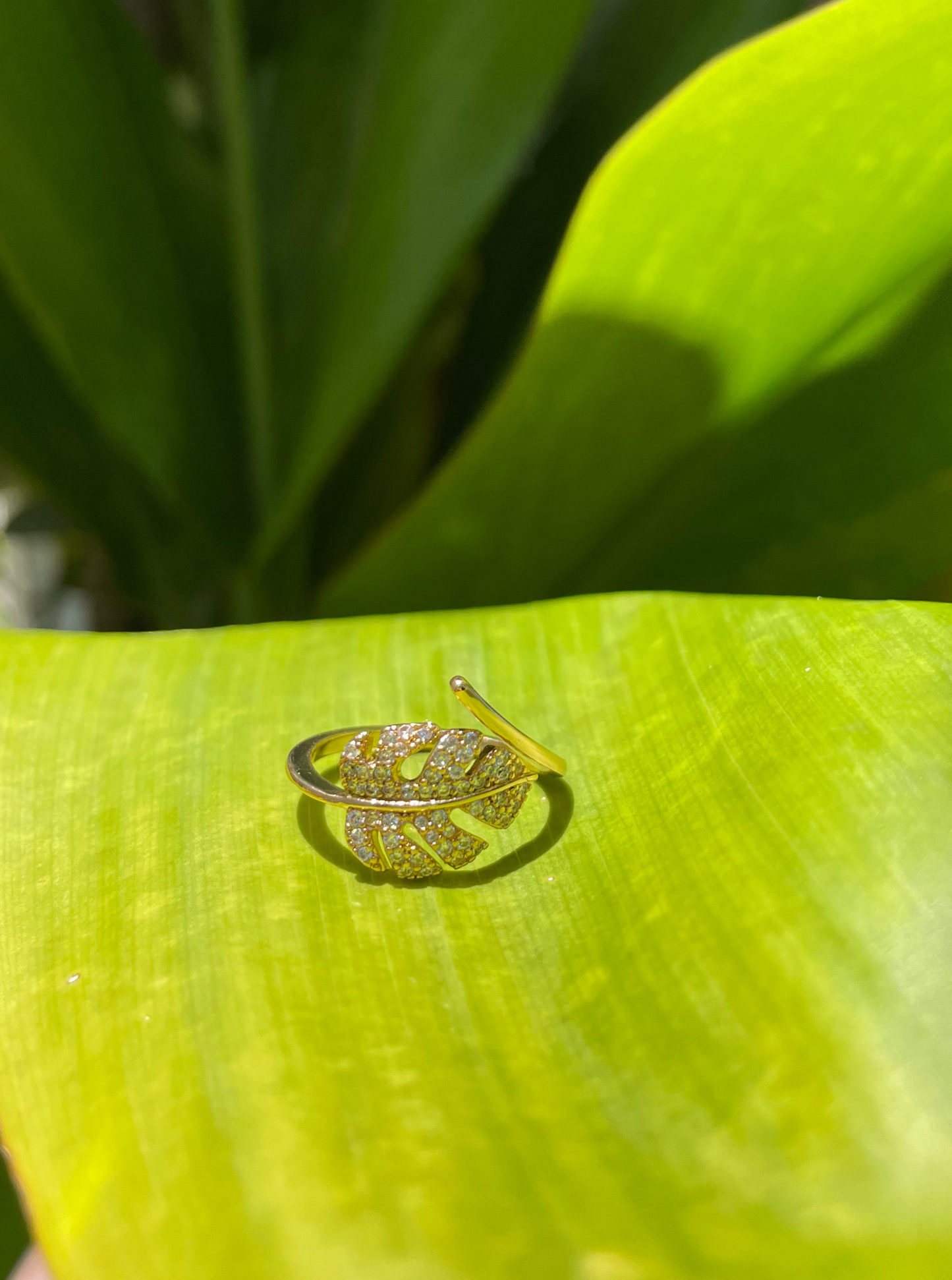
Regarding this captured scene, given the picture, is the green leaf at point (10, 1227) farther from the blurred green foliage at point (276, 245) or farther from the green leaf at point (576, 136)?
the green leaf at point (576, 136)

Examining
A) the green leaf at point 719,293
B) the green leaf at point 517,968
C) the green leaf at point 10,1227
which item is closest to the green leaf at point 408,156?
the green leaf at point 719,293

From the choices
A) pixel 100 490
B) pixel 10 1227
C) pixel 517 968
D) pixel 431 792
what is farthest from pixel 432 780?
pixel 100 490

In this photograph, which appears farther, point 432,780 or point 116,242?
point 116,242

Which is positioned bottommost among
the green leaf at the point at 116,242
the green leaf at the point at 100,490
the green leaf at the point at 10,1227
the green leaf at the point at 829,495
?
the green leaf at the point at 10,1227

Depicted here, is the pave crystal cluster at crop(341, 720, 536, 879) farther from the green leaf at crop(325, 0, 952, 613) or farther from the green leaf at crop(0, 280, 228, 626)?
the green leaf at crop(0, 280, 228, 626)

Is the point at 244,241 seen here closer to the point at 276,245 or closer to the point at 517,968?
the point at 276,245

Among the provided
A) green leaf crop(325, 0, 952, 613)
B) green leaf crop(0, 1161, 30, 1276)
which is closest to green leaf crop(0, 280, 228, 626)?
green leaf crop(325, 0, 952, 613)

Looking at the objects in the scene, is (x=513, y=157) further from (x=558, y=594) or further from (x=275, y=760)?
(x=275, y=760)
